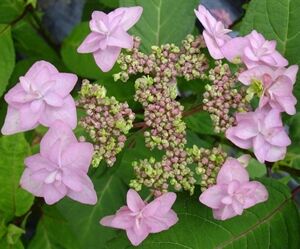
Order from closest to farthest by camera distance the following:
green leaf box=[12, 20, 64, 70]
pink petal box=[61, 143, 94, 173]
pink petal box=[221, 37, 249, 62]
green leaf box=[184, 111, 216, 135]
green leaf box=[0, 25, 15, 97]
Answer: pink petal box=[61, 143, 94, 173], pink petal box=[221, 37, 249, 62], green leaf box=[184, 111, 216, 135], green leaf box=[0, 25, 15, 97], green leaf box=[12, 20, 64, 70]

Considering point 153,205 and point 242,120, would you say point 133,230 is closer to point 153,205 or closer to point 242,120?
point 153,205

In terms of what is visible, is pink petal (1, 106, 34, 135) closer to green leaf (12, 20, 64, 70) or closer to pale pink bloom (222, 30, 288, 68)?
pale pink bloom (222, 30, 288, 68)

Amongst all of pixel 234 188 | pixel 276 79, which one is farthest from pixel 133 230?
pixel 276 79

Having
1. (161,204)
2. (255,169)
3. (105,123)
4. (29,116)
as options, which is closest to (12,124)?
(29,116)

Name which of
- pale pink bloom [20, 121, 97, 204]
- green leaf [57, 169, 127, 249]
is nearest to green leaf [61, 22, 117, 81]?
green leaf [57, 169, 127, 249]

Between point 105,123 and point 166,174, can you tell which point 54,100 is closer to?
point 105,123
